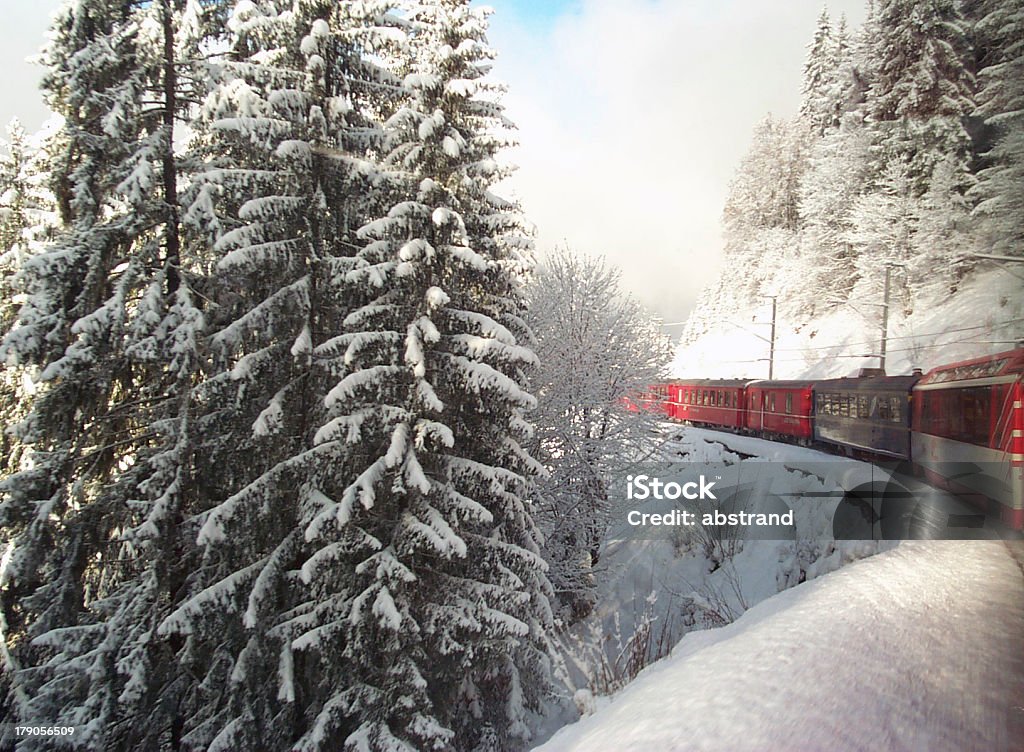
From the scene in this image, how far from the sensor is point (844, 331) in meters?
8.56

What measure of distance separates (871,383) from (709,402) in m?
10.5

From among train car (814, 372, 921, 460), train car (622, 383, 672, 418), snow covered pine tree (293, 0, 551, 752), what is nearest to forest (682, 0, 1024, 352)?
train car (814, 372, 921, 460)

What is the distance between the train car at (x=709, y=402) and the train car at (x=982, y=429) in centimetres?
1159

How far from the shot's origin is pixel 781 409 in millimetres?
14727

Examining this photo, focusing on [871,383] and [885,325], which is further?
[871,383]

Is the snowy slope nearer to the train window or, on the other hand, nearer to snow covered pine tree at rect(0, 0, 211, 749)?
the train window

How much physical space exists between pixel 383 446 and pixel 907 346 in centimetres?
695

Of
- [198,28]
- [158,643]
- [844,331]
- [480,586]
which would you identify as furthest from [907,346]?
[198,28]

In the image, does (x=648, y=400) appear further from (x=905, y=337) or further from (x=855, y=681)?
(x=855, y=681)

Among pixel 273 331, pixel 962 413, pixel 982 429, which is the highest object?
pixel 273 331

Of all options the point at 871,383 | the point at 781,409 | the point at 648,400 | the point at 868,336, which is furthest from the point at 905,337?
the point at 648,400

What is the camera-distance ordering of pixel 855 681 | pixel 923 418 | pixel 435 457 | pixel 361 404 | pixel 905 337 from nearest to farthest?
pixel 855 681
pixel 905 337
pixel 923 418
pixel 361 404
pixel 435 457

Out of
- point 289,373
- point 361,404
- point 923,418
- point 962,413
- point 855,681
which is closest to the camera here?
point 855,681

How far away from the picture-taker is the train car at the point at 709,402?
17.8 m
